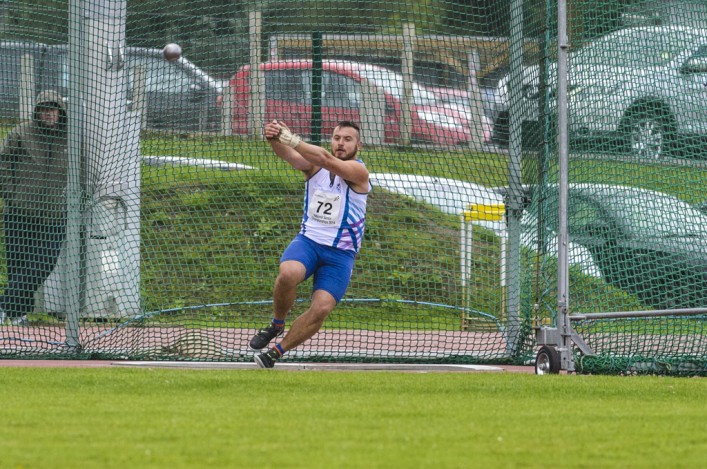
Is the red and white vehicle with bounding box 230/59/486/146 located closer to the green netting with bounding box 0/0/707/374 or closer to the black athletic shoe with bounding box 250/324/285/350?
the green netting with bounding box 0/0/707/374

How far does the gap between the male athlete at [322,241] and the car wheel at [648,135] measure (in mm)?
2479

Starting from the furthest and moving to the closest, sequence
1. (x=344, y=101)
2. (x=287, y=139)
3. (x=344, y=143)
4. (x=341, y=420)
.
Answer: (x=344, y=101)
(x=344, y=143)
(x=287, y=139)
(x=341, y=420)

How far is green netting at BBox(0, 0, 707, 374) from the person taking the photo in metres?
10.4

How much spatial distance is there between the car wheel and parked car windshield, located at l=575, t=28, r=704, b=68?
17.1 inches

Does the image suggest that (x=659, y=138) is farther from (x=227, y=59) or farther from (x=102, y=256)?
(x=102, y=256)

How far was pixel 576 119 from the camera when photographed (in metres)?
10.4

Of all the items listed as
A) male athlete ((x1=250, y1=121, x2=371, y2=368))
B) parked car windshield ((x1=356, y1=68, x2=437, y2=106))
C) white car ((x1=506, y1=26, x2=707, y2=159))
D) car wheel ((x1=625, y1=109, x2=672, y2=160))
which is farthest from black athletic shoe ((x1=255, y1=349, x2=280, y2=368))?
car wheel ((x1=625, y1=109, x2=672, y2=160))

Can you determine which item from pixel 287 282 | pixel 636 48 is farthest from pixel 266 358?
pixel 636 48

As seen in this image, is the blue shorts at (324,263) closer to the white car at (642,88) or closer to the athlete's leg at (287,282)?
the athlete's leg at (287,282)

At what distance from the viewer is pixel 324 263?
30.8 feet

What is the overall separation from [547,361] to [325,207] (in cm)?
207

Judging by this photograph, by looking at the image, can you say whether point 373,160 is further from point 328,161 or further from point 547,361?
point 547,361

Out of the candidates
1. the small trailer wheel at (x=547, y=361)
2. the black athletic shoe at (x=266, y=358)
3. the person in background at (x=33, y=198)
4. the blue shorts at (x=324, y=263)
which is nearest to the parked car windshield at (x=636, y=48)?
the small trailer wheel at (x=547, y=361)

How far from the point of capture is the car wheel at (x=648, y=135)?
1038 centimetres
